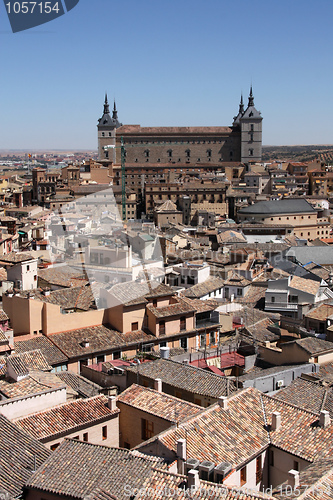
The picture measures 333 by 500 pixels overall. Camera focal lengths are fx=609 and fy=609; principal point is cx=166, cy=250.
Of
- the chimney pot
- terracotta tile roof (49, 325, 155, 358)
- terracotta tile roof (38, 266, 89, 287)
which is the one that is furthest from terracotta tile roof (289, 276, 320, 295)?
the chimney pot

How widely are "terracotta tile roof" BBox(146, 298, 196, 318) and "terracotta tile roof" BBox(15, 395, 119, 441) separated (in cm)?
415

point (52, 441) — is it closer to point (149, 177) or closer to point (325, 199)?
point (325, 199)

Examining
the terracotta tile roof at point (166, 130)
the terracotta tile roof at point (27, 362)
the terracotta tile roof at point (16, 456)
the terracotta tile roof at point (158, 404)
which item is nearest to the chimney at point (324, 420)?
the terracotta tile roof at point (158, 404)

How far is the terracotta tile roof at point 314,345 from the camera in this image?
969 centimetres

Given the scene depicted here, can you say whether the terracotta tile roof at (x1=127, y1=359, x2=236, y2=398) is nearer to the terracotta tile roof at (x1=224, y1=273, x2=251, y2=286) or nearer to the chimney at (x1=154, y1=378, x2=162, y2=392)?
the chimney at (x1=154, y1=378, x2=162, y2=392)

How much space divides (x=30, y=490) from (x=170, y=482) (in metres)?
1.27

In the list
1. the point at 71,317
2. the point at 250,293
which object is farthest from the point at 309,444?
the point at 250,293

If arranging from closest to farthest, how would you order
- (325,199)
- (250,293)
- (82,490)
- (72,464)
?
(82,490)
(72,464)
(250,293)
(325,199)

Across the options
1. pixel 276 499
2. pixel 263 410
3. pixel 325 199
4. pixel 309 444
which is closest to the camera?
pixel 276 499

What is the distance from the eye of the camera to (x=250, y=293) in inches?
655

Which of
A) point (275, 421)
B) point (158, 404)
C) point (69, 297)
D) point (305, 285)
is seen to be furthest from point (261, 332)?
point (275, 421)

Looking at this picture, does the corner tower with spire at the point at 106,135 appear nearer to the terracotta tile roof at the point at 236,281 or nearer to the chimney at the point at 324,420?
the terracotta tile roof at the point at 236,281

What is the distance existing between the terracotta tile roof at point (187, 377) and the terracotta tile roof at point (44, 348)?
162 centimetres

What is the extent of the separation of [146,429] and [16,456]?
1.74m
